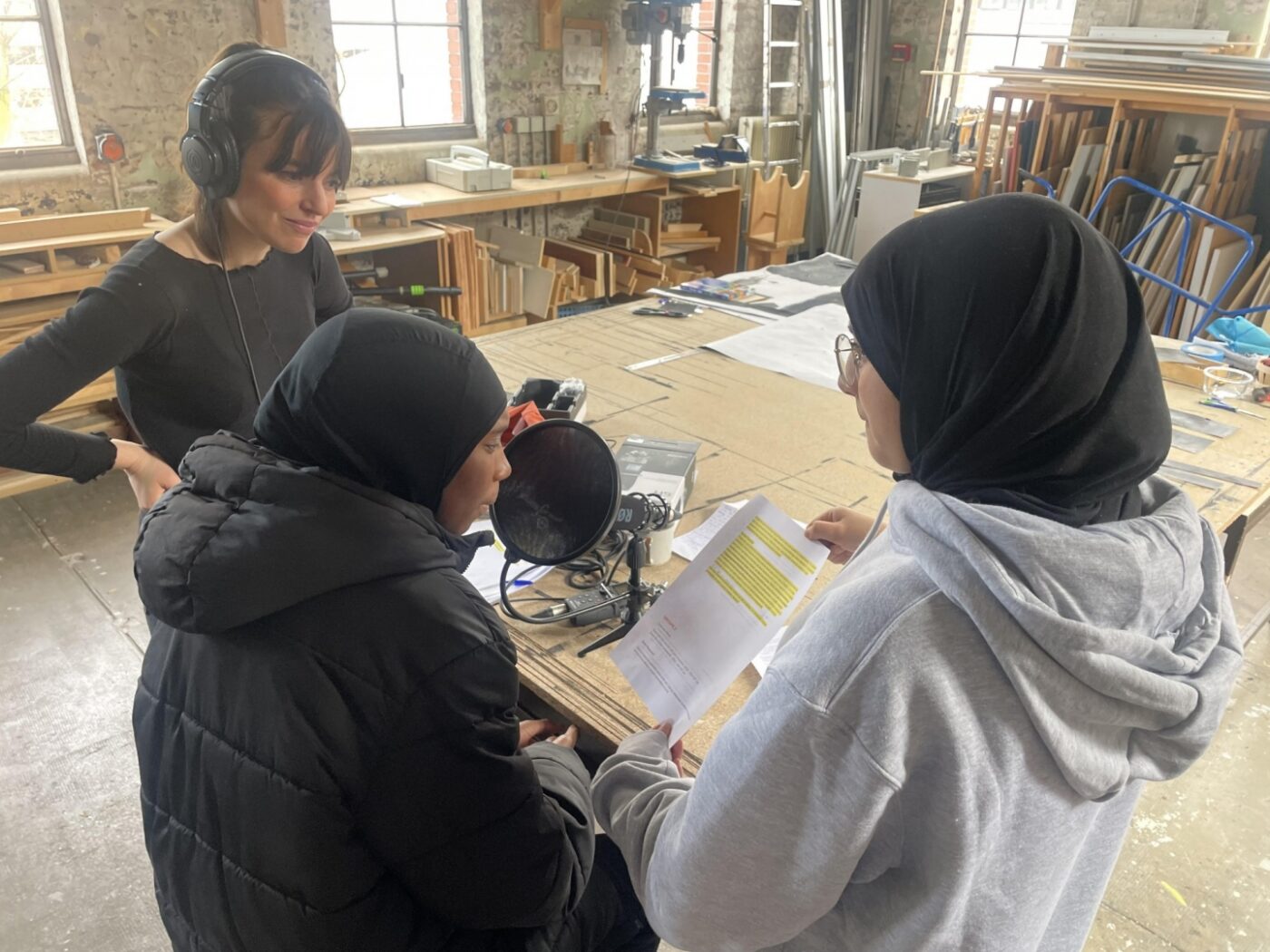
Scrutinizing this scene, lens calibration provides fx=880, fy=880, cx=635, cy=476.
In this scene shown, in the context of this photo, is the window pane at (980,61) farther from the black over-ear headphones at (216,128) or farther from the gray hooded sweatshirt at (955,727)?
the gray hooded sweatshirt at (955,727)

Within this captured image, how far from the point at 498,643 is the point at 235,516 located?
10.4 inches

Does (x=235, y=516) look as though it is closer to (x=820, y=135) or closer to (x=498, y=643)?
(x=498, y=643)

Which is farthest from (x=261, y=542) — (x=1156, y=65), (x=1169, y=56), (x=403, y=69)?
(x=1169, y=56)

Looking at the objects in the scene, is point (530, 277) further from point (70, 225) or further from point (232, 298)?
point (232, 298)

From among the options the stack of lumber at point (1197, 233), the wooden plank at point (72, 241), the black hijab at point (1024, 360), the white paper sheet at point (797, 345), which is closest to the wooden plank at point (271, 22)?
the wooden plank at point (72, 241)

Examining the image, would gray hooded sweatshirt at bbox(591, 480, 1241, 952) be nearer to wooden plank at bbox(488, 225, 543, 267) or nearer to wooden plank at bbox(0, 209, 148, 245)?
wooden plank at bbox(0, 209, 148, 245)

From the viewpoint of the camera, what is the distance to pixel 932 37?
571 cm

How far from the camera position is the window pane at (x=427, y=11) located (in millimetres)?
4043

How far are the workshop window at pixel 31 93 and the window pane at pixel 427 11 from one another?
4.84ft

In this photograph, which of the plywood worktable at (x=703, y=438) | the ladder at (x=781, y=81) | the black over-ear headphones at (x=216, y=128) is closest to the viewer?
the plywood worktable at (x=703, y=438)

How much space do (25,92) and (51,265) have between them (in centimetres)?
85

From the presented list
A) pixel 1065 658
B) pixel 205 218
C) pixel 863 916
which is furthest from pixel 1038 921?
pixel 205 218

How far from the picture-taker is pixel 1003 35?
5.70m

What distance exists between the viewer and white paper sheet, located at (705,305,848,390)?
7.05ft
